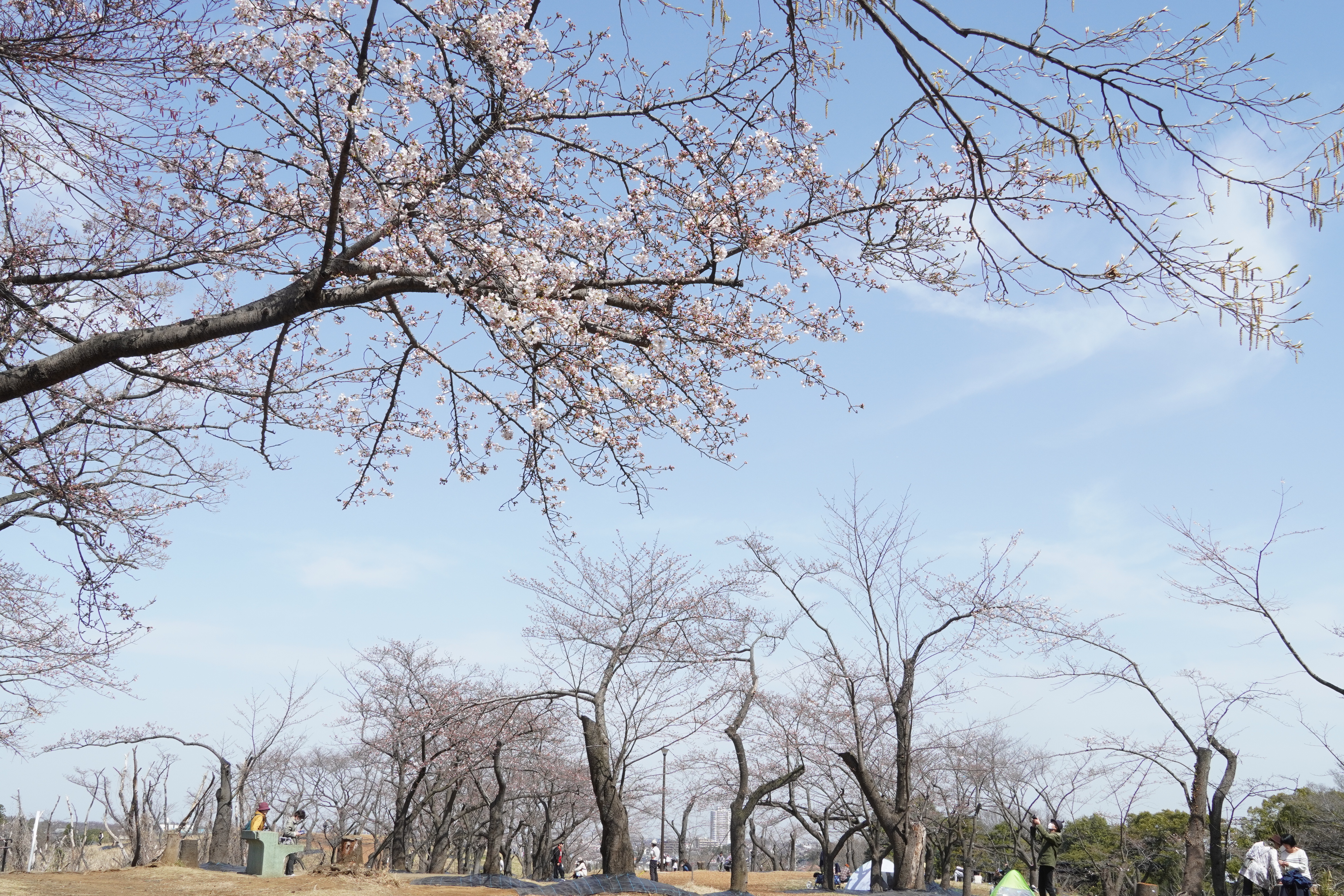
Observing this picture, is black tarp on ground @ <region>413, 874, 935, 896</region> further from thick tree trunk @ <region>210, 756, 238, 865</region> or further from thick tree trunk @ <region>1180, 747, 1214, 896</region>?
thick tree trunk @ <region>210, 756, 238, 865</region>

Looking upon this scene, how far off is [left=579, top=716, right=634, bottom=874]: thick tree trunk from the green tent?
8.80 metres

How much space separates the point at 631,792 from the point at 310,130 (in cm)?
3124

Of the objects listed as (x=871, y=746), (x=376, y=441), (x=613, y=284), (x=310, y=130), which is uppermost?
(x=310, y=130)

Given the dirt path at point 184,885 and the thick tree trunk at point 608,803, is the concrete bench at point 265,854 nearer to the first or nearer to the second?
the dirt path at point 184,885

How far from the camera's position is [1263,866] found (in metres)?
11.8

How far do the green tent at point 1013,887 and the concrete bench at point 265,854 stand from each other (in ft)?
43.9

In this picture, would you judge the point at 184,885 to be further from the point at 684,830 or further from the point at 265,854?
the point at 684,830

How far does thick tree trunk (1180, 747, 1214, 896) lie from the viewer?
13914 mm

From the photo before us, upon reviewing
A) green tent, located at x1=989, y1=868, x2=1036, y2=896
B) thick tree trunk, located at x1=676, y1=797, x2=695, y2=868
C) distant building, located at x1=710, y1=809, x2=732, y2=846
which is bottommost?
distant building, located at x1=710, y1=809, x2=732, y2=846

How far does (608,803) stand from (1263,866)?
8768 millimetres

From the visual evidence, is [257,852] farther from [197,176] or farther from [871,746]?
[871,746]

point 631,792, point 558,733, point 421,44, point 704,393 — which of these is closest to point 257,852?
point 558,733

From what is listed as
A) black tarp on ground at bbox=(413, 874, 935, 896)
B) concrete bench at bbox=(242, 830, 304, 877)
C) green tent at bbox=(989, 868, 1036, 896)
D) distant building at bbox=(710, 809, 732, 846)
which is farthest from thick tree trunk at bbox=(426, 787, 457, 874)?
distant building at bbox=(710, 809, 732, 846)

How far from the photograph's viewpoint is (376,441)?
6680 millimetres
